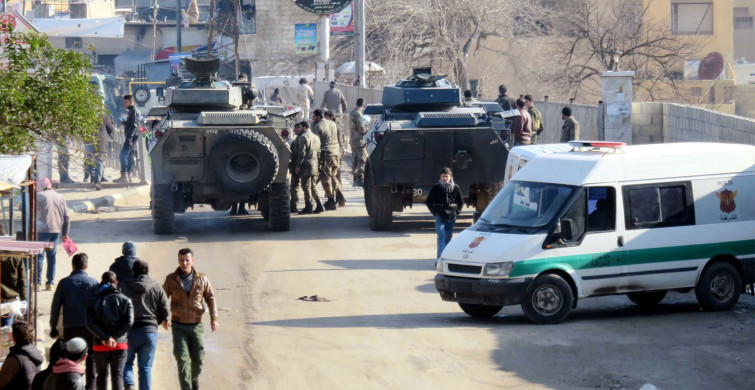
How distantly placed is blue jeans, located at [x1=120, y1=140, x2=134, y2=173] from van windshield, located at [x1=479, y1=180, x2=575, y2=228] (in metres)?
14.5

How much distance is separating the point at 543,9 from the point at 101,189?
80.7ft

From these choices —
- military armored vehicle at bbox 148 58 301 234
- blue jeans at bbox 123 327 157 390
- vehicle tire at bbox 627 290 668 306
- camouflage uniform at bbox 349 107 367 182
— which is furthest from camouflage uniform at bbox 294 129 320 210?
blue jeans at bbox 123 327 157 390

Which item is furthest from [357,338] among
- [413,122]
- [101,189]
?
[101,189]

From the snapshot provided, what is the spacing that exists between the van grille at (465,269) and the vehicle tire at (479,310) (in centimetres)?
43

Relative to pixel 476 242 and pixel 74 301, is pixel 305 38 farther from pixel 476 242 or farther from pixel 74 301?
pixel 74 301

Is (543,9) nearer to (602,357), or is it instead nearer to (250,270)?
(250,270)

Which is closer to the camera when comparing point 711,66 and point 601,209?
point 601,209

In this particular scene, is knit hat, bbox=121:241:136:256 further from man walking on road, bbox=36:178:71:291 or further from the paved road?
man walking on road, bbox=36:178:71:291

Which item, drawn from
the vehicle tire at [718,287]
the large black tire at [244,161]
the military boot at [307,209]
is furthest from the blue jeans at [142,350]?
the military boot at [307,209]

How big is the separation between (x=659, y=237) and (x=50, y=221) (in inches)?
290

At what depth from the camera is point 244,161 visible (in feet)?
58.7

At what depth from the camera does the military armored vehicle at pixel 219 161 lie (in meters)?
17.8

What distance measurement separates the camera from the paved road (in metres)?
9.76

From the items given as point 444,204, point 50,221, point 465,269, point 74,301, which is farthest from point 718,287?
point 50,221
